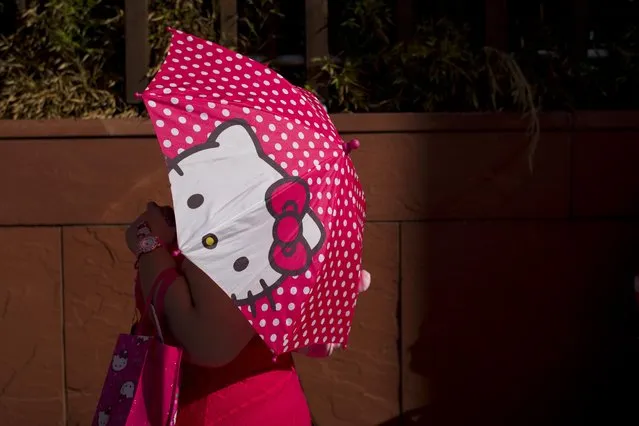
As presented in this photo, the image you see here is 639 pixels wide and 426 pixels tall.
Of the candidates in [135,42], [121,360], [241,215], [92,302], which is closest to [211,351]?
[121,360]

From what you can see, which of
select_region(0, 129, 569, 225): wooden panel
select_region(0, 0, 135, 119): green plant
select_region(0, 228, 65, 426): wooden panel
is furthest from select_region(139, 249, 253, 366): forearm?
select_region(0, 0, 135, 119): green plant

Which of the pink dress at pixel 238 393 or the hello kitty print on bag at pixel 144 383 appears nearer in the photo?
the hello kitty print on bag at pixel 144 383

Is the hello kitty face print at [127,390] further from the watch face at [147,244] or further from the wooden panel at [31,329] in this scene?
the wooden panel at [31,329]

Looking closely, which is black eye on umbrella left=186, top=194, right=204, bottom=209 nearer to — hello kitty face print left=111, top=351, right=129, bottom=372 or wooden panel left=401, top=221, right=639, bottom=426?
hello kitty face print left=111, top=351, right=129, bottom=372

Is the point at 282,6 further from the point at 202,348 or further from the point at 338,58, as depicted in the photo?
the point at 202,348

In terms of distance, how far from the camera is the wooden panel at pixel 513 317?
13.9 ft

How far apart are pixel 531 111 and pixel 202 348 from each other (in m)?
2.47

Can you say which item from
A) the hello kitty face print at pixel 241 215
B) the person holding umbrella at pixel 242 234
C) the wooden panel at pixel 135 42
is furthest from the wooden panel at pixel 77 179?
the hello kitty face print at pixel 241 215

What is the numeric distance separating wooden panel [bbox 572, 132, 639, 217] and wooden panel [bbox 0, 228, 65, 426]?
2.34 m

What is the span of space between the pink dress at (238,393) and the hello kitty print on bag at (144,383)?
9 cm

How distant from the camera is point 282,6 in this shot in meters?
4.62

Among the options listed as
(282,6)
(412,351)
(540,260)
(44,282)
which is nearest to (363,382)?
(412,351)

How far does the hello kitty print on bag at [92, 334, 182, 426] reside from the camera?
215cm

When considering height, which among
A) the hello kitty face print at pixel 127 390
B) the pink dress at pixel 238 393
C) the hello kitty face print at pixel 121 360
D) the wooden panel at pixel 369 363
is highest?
the hello kitty face print at pixel 121 360
